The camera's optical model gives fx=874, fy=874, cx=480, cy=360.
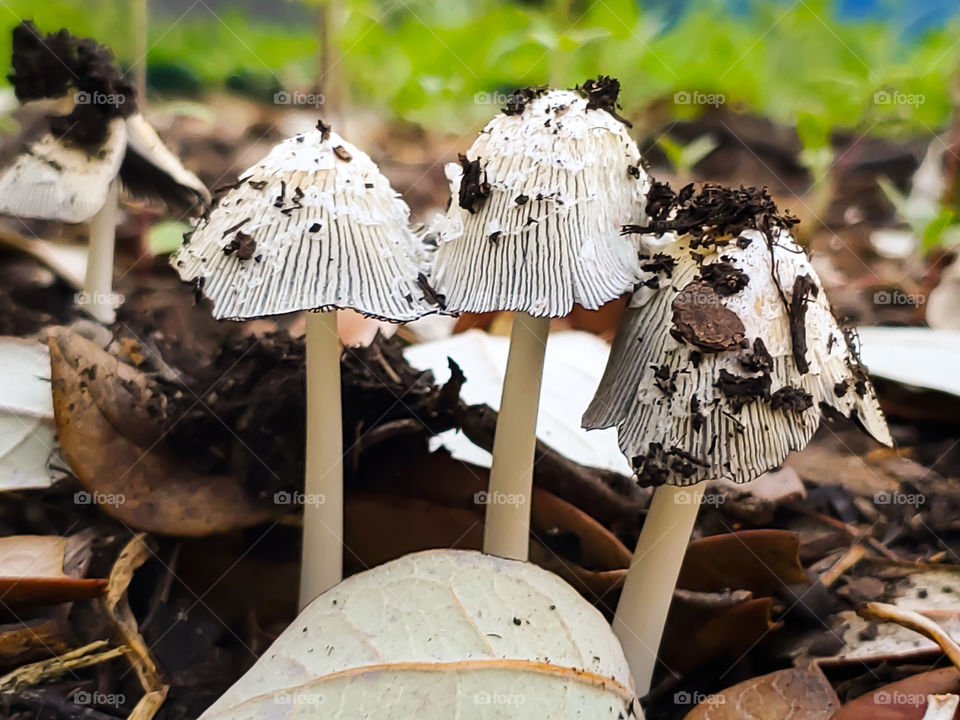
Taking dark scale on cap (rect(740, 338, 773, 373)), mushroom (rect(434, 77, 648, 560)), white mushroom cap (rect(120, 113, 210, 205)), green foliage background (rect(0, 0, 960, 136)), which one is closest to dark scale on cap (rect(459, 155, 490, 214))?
mushroom (rect(434, 77, 648, 560))

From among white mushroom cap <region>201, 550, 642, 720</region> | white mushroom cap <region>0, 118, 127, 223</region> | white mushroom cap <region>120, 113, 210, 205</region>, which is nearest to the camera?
white mushroom cap <region>201, 550, 642, 720</region>

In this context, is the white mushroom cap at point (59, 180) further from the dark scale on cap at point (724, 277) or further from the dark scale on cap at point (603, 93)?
the dark scale on cap at point (724, 277)

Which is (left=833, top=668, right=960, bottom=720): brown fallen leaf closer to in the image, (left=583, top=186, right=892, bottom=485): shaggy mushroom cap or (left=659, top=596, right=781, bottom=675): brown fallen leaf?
(left=659, top=596, right=781, bottom=675): brown fallen leaf

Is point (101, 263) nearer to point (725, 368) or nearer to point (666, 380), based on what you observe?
point (666, 380)

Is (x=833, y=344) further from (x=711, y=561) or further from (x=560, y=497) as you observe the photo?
(x=560, y=497)

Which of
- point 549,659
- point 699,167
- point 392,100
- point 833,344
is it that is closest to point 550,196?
point 833,344
